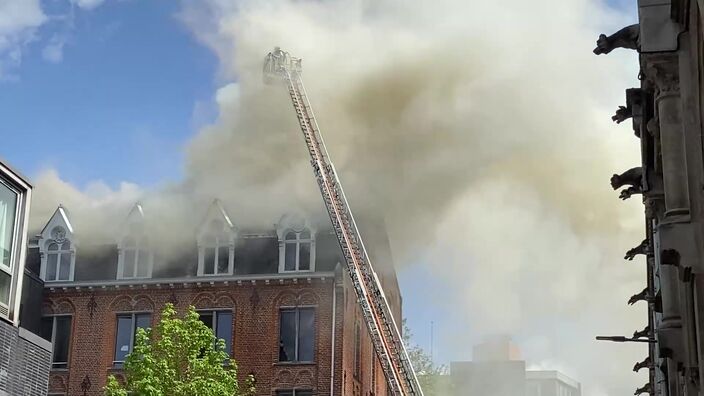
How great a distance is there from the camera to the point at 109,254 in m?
37.5

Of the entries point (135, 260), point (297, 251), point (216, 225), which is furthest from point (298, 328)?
point (135, 260)

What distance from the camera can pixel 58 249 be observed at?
122ft

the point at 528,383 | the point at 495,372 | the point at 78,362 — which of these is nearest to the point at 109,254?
the point at 78,362

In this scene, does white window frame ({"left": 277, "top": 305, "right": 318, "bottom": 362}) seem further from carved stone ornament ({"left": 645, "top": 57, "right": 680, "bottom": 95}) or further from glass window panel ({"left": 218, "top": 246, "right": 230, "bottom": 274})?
carved stone ornament ({"left": 645, "top": 57, "right": 680, "bottom": 95})

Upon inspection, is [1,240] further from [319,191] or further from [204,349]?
[319,191]

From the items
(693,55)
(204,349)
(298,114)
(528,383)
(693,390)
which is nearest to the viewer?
(693,55)

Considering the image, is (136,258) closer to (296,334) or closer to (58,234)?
(58,234)

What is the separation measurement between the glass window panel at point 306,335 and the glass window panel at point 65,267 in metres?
9.18

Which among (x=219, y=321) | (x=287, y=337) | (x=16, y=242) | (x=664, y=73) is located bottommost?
(x=16, y=242)

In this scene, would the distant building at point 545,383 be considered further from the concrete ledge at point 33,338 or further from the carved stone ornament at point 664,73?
the carved stone ornament at point 664,73

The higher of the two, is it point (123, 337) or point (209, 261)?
point (209, 261)

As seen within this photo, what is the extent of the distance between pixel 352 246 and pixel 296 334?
3595 millimetres

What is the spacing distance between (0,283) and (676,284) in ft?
34.2

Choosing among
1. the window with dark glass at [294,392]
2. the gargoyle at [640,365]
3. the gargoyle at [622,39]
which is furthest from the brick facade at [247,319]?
the gargoyle at [622,39]
